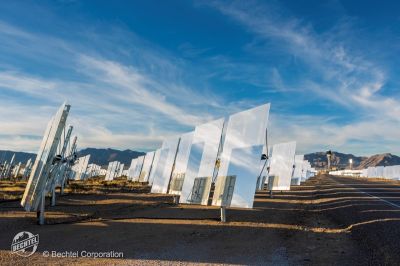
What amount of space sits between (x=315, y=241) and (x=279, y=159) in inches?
768

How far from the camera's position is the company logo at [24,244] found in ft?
30.3

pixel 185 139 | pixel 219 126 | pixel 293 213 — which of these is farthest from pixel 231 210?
pixel 185 139

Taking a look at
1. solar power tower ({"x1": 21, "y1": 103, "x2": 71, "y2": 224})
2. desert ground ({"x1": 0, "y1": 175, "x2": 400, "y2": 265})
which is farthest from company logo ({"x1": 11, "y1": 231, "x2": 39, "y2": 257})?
solar power tower ({"x1": 21, "y1": 103, "x2": 71, "y2": 224})

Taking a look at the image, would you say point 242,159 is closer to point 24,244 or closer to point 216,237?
point 216,237

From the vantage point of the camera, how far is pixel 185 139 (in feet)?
72.2

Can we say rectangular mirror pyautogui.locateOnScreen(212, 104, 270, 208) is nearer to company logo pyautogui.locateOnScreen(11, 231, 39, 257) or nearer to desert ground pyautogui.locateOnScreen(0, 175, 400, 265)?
desert ground pyautogui.locateOnScreen(0, 175, 400, 265)

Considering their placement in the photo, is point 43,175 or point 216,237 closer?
point 216,237

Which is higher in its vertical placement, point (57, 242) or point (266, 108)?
point (266, 108)

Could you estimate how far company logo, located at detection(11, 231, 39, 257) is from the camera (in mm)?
9225

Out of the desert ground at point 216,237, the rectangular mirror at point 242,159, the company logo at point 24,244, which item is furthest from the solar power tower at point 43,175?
the rectangular mirror at point 242,159

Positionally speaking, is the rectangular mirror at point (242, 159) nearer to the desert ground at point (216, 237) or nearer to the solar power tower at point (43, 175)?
the desert ground at point (216, 237)

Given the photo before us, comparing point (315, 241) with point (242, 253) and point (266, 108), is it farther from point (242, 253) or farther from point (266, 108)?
point (266, 108)

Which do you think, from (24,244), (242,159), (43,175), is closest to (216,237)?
(242,159)

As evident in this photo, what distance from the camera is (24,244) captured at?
392 inches
